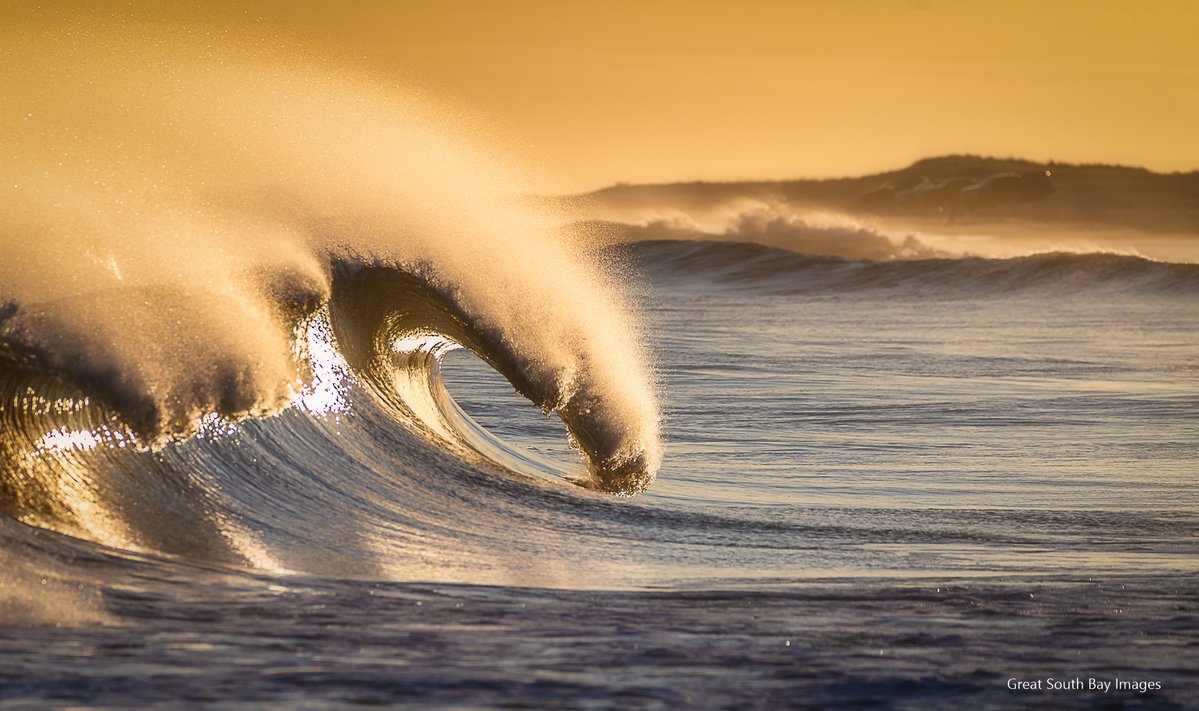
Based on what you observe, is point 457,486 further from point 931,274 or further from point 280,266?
point 931,274

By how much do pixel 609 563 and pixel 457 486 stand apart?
75.0 inches

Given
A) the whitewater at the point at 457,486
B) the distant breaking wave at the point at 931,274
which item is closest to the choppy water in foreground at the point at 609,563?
the whitewater at the point at 457,486

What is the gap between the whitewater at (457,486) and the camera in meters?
4.98

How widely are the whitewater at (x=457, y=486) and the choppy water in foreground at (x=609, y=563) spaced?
26 millimetres

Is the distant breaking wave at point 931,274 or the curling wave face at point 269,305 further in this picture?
the distant breaking wave at point 931,274

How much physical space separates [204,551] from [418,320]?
154 inches

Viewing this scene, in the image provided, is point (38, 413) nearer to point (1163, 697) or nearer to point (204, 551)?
point (204, 551)

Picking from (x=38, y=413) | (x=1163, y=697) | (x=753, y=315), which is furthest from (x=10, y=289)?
(x=753, y=315)

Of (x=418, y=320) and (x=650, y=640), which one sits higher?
(x=418, y=320)

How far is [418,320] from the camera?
33.3ft

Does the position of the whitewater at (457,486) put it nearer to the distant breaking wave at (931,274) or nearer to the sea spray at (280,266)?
the sea spray at (280,266)

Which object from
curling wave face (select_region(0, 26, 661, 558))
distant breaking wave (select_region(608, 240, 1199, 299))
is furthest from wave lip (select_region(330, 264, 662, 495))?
distant breaking wave (select_region(608, 240, 1199, 299))

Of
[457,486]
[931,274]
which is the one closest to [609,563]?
[457,486]

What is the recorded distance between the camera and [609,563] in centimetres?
685
